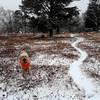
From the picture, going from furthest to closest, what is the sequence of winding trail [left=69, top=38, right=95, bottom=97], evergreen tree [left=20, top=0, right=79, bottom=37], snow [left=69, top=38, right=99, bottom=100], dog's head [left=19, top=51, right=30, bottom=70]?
1. evergreen tree [left=20, top=0, right=79, bottom=37]
2. dog's head [left=19, top=51, right=30, bottom=70]
3. winding trail [left=69, top=38, right=95, bottom=97]
4. snow [left=69, top=38, right=99, bottom=100]

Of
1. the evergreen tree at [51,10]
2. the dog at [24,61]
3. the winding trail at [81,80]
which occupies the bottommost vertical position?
the winding trail at [81,80]

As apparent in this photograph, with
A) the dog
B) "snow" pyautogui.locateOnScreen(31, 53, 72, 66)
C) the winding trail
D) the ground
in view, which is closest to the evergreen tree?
"snow" pyautogui.locateOnScreen(31, 53, 72, 66)

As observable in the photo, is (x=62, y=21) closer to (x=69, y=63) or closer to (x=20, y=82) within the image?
(x=69, y=63)

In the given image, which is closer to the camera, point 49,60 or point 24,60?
point 24,60

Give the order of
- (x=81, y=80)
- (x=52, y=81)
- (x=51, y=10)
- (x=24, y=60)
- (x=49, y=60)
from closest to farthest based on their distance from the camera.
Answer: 1. (x=24, y=60)
2. (x=52, y=81)
3. (x=81, y=80)
4. (x=49, y=60)
5. (x=51, y=10)

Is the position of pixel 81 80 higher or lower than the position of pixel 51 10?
lower

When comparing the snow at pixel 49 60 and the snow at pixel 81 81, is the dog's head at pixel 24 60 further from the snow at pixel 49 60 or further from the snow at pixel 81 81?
the snow at pixel 49 60

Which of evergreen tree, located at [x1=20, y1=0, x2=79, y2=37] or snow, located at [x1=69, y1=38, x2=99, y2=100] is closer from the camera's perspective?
snow, located at [x1=69, y1=38, x2=99, y2=100]

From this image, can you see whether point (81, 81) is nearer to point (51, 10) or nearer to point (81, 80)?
point (81, 80)

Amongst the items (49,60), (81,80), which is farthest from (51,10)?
(81,80)

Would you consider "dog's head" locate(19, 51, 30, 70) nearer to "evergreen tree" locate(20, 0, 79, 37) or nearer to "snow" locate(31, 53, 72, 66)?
"snow" locate(31, 53, 72, 66)

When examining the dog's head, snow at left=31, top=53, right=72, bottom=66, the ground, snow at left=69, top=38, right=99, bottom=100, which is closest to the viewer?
the ground

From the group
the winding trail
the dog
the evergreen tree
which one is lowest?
the winding trail

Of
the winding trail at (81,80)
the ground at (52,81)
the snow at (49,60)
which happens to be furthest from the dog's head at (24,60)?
the snow at (49,60)
